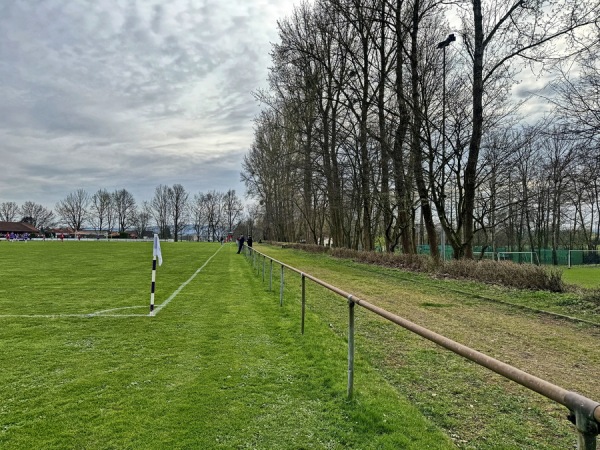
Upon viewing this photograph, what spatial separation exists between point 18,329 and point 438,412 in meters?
6.58

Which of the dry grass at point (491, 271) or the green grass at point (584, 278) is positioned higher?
the dry grass at point (491, 271)

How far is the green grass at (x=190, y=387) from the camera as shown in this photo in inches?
127

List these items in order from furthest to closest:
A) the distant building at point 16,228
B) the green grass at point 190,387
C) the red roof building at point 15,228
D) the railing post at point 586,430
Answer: the red roof building at point 15,228, the distant building at point 16,228, the green grass at point 190,387, the railing post at point 586,430

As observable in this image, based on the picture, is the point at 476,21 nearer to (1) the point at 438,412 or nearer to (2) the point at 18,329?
(1) the point at 438,412

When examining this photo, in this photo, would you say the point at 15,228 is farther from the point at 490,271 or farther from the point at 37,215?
the point at 490,271

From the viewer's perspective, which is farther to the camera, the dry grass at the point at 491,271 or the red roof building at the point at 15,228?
the red roof building at the point at 15,228

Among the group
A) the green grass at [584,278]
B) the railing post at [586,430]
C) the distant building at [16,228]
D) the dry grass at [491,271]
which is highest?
the distant building at [16,228]

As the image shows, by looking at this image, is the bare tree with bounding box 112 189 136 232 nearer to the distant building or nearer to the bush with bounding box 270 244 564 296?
the distant building

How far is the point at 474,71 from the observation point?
639 inches

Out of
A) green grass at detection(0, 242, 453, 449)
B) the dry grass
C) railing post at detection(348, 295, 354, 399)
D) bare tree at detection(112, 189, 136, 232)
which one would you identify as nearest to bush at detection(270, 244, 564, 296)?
the dry grass

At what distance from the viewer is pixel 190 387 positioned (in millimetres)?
4238

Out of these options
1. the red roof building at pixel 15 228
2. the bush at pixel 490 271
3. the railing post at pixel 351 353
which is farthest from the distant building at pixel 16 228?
Result: the railing post at pixel 351 353

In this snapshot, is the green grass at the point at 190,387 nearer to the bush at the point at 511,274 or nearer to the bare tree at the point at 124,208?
the bush at the point at 511,274

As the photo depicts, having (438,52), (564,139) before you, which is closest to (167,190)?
(438,52)
